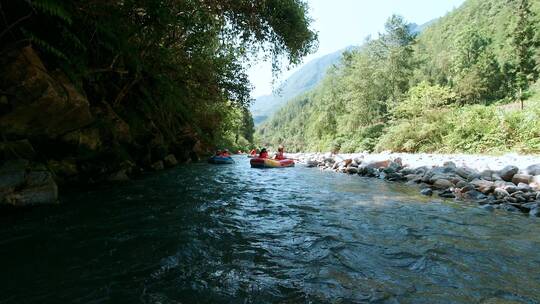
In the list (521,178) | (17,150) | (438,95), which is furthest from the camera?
(438,95)

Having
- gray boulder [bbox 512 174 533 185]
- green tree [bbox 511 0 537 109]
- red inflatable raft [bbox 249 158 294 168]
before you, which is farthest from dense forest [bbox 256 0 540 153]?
red inflatable raft [bbox 249 158 294 168]

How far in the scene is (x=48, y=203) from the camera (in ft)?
21.0

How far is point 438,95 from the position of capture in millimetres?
23891

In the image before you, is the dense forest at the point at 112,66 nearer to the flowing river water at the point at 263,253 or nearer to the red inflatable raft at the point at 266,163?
the flowing river water at the point at 263,253

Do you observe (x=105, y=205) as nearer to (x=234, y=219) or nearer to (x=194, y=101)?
(x=234, y=219)

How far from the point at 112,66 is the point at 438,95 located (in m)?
22.3

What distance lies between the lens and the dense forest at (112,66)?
599 centimetres

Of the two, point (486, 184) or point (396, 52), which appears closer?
point (486, 184)

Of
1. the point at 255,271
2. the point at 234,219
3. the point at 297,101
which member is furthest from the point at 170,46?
the point at 297,101

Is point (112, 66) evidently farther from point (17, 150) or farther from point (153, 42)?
point (17, 150)

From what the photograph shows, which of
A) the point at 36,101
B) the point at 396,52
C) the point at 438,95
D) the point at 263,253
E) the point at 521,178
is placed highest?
the point at 396,52

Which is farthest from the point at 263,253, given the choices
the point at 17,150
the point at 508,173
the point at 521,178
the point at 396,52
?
the point at 396,52

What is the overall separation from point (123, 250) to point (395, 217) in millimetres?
4892

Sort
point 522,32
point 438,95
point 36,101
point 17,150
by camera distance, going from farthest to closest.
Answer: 1. point 522,32
2. point 438,95
3. point 17,150
4. point 36,101
